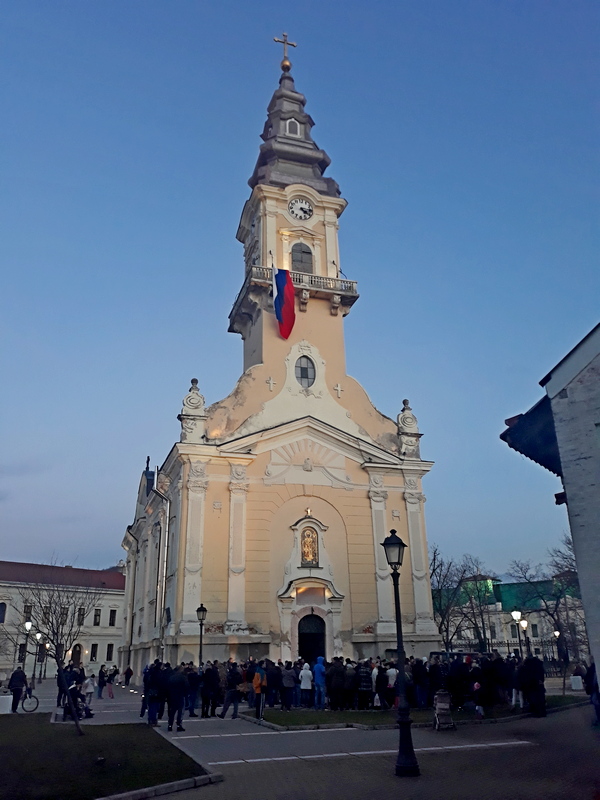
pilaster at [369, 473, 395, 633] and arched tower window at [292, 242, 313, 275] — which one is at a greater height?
arched tower window at [292, 242, 313, 275]

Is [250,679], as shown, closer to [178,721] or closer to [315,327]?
[178,721]

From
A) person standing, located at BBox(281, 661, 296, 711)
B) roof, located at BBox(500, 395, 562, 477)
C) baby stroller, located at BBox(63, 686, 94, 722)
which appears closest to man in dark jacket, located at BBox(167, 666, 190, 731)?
baby stroller, located at BBox(63, 686, 94, 722)

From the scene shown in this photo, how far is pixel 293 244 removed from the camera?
38.6 meters

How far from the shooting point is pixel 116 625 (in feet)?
235

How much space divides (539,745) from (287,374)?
2370cm

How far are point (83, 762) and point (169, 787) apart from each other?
281cm

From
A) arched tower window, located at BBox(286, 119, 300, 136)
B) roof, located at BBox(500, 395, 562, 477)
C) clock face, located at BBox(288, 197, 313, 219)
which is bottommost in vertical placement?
roof, located at BBox(500, 395, 562, 477)

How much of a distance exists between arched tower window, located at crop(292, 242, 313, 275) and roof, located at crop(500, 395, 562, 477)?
83.9ft

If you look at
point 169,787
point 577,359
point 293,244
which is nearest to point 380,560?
point 293,244

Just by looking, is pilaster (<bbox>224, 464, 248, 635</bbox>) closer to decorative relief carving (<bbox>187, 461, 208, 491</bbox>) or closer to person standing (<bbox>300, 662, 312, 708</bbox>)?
decorative relief carving (<bbox>187, 461, 208, 491</bbox>)

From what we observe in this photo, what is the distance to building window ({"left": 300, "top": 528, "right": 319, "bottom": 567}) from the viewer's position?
30.9 meters

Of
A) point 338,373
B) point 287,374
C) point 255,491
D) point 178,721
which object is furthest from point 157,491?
point 178,721

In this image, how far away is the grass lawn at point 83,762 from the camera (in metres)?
9.78

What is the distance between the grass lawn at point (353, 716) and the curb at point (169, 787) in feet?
22.7
